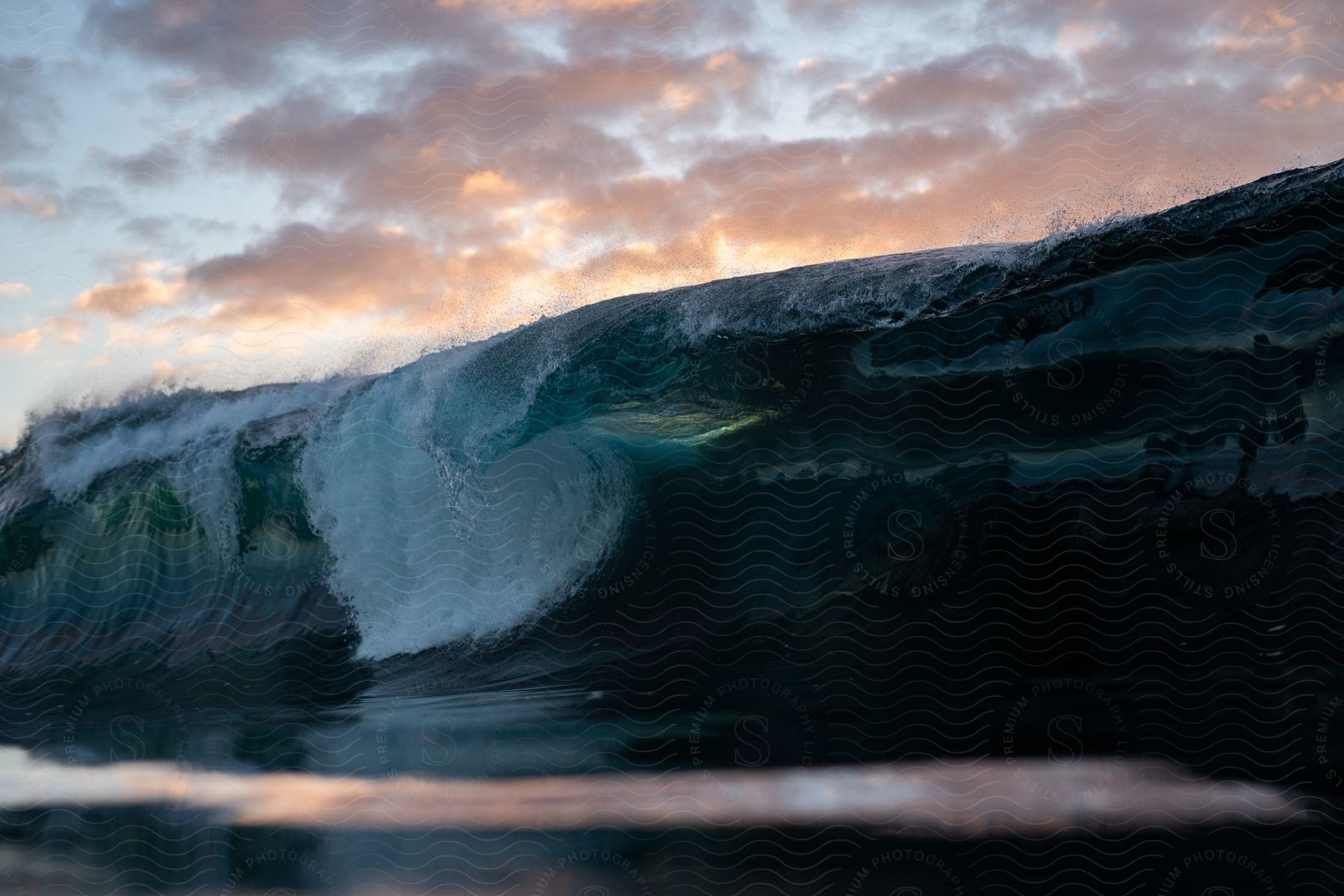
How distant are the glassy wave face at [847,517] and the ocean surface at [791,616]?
0.06 ft

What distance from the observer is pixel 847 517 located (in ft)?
13.4

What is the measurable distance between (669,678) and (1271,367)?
2746mm

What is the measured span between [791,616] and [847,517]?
0.48 metres

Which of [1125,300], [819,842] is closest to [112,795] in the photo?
[819,842]

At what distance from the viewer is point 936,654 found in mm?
3697

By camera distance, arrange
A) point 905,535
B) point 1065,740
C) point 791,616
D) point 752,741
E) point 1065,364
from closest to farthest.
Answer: point 1065,740
point 752,741
point 791,616
point 905,535
point 1065,364

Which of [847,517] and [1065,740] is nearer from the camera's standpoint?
[1065,740]

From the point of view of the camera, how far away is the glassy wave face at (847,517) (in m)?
3.65

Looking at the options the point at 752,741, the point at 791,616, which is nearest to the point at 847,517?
the point at 791,616

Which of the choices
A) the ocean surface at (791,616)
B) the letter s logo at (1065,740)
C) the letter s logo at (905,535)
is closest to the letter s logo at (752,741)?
the ocean surface at (791,616)

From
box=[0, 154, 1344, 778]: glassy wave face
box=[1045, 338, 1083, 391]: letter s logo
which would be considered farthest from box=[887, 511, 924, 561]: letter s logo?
box=[1045, 338, 1083, 391]: letter s logo

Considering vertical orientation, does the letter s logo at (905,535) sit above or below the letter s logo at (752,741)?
above

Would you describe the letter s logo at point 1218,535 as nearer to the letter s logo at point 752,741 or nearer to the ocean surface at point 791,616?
the ocean surface at point 791,616

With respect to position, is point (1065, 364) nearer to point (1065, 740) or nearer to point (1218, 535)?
point (1218, 535)
